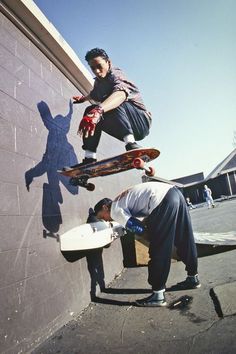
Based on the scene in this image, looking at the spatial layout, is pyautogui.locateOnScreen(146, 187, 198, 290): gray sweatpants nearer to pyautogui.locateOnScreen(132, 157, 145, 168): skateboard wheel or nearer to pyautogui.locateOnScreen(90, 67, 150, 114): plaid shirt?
pyautogui.locateOnScreen(132, 157, 145, 168): skateboard wheel

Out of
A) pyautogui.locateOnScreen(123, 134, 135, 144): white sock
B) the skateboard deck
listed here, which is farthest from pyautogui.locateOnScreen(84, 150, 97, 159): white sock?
the skateboard deck

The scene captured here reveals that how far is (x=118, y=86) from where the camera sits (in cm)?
317

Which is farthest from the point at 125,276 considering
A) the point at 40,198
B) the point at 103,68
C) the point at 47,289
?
the point at 103,68

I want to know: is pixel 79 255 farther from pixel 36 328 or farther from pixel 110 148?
pixel 110 148

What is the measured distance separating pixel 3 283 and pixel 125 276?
2.72 meters

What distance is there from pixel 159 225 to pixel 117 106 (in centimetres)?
154

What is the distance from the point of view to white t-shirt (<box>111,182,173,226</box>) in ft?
10.9

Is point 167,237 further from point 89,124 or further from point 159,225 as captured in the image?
point 89,124

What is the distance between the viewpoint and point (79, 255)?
11.0ft

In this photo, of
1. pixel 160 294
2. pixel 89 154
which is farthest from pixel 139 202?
pixel 160 294

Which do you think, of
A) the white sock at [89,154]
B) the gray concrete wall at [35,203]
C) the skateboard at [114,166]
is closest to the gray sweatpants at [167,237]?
the skateboard at [114,166]

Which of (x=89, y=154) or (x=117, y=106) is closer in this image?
(x=117, y=106)

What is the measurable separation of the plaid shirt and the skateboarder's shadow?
715 millimetres

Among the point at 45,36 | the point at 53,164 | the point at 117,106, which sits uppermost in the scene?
the point at 45,36
